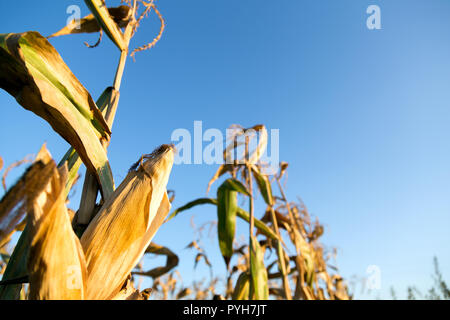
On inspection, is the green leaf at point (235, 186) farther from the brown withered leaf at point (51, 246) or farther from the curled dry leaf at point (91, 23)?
the brown withered leaf at point (51, 246)

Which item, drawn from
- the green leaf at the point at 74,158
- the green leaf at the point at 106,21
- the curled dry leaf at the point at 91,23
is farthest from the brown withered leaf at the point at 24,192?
the curled dry leaf at the point at 91,23

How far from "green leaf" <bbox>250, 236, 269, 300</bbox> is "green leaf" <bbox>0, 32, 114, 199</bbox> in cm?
147

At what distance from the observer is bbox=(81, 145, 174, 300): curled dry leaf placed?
1.22 feet

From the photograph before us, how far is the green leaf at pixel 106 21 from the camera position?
0.68 m

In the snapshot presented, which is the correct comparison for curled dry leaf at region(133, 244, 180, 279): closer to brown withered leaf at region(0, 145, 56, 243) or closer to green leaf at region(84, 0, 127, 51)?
green leaf at region(84, 0, 127, 51)

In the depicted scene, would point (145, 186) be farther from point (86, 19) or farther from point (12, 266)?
point (86, 19)

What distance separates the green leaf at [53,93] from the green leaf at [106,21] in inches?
10.6

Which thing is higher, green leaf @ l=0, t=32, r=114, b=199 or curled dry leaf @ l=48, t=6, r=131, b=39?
curled dry leaf @ l=48, t=6, r=131, b=39

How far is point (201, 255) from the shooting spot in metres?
3.62

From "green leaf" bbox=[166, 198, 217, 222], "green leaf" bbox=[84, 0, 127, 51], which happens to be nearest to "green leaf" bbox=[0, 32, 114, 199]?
"green leaf" bbox=[84, 0, 127, 51]

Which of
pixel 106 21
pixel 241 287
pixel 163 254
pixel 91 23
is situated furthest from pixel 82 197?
pixel 241 287

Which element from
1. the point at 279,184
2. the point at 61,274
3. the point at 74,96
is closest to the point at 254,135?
the point at 279,184

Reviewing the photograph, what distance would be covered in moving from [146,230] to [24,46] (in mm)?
368

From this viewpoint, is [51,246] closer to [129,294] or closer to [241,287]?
[129,294]
